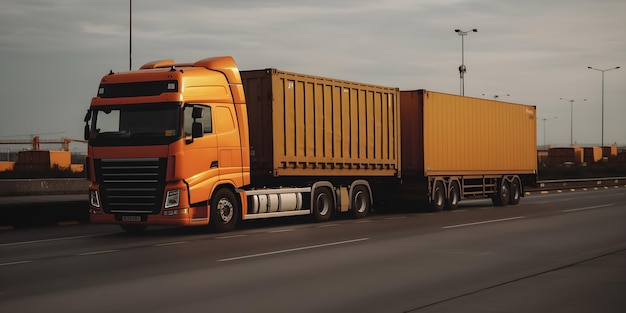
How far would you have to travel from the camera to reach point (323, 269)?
12055mm

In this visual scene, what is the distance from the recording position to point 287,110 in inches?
835

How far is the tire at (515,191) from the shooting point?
31594 millimetres

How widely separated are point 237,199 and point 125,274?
7.81 meters

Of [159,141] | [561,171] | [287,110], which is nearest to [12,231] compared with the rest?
[159,141]

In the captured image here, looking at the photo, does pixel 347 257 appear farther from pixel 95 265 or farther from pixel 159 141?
pixel 159 141

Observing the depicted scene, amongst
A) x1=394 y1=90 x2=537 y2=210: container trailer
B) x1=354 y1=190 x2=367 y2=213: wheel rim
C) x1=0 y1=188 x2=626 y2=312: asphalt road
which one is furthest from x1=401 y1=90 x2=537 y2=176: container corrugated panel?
x1=0 y1=188 x2=626 y2=312: asphalt road

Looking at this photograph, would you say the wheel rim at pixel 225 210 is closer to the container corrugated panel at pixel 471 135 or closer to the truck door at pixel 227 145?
the truck door at pixel 227 145

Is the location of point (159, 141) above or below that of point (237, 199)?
above

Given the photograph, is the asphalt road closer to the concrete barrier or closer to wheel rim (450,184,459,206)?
wheel rim (450,184,459,206)

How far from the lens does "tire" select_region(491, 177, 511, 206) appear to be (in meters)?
30.8

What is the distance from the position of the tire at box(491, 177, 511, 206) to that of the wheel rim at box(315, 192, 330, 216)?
9.91 m

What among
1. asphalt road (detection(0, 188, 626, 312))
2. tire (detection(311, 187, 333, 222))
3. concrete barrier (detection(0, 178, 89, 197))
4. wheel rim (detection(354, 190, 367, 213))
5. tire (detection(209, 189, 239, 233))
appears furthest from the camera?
concrete barrier (detection(0, 178, 89, 197))

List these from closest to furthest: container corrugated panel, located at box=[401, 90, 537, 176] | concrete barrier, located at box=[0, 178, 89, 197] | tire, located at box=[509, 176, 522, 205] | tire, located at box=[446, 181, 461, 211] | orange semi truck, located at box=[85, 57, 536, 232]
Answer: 1. orange semi truck, located at box=[85, 57, 536, 232]
2. container corrugated panel, located at box=[401, 90, 537, 176]
3. tire, located at box=[446, 181, 461, 211]
4. tire, located at box=[509, 176, 522, 205]
5. concrete barrier, located at box=[0, 178, 89, 197]

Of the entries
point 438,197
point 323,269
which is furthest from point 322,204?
point 323,269
